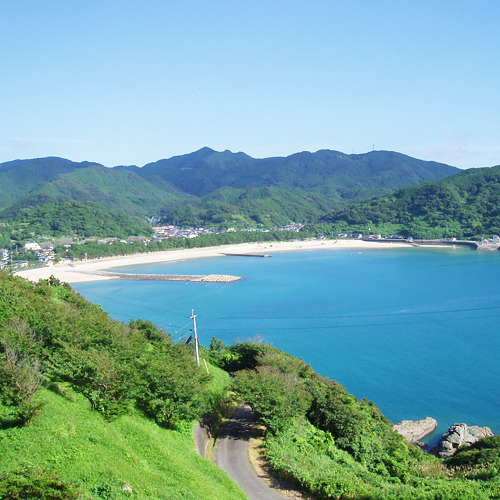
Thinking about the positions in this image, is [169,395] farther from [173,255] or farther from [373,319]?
[173,255]

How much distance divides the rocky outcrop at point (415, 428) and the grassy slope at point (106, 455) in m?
7.44

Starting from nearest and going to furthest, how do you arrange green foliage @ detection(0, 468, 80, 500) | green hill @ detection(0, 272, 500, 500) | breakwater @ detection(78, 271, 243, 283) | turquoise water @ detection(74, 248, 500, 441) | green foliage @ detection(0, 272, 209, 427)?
green foliage @ detection(0, 468, 80, 500) < green hill @ detection(0, 272, 500, 500) < green foliage @ detection(0, 272, 209, 427) < turquoise water @ detection(74, 248, 500, 441) < breakwater @ detection(78, 271, 243, 283)

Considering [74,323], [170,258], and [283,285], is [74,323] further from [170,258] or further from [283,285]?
[170,258]

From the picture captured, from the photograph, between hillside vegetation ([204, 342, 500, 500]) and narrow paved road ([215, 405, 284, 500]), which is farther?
narrow paved road ([215, 405, 284, 500])

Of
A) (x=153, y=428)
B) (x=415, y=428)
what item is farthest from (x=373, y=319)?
(x=153, y=428)

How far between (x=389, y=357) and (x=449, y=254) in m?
41.0

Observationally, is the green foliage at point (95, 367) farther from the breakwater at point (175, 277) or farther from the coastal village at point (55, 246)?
the coastal village at point (55, 246)

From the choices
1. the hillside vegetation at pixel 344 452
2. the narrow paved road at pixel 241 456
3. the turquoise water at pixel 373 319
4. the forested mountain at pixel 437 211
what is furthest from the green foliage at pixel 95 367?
the forested mountain at pixel 437 211

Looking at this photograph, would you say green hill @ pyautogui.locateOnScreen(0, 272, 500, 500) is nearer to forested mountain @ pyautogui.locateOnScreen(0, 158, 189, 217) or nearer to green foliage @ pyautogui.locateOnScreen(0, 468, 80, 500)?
green foliage @ pyautogui.locateOnScreen(0, 468, 80, 500)

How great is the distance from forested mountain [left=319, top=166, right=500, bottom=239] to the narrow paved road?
211 ft

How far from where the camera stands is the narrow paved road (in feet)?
25.1

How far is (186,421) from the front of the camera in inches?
370

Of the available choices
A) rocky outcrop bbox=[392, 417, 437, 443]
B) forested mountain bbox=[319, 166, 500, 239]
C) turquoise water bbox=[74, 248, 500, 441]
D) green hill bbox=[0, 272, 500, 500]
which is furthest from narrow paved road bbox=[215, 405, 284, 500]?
forested mountain bbox=[319, 166, 500, 239]

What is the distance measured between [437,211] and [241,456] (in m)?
77.6
